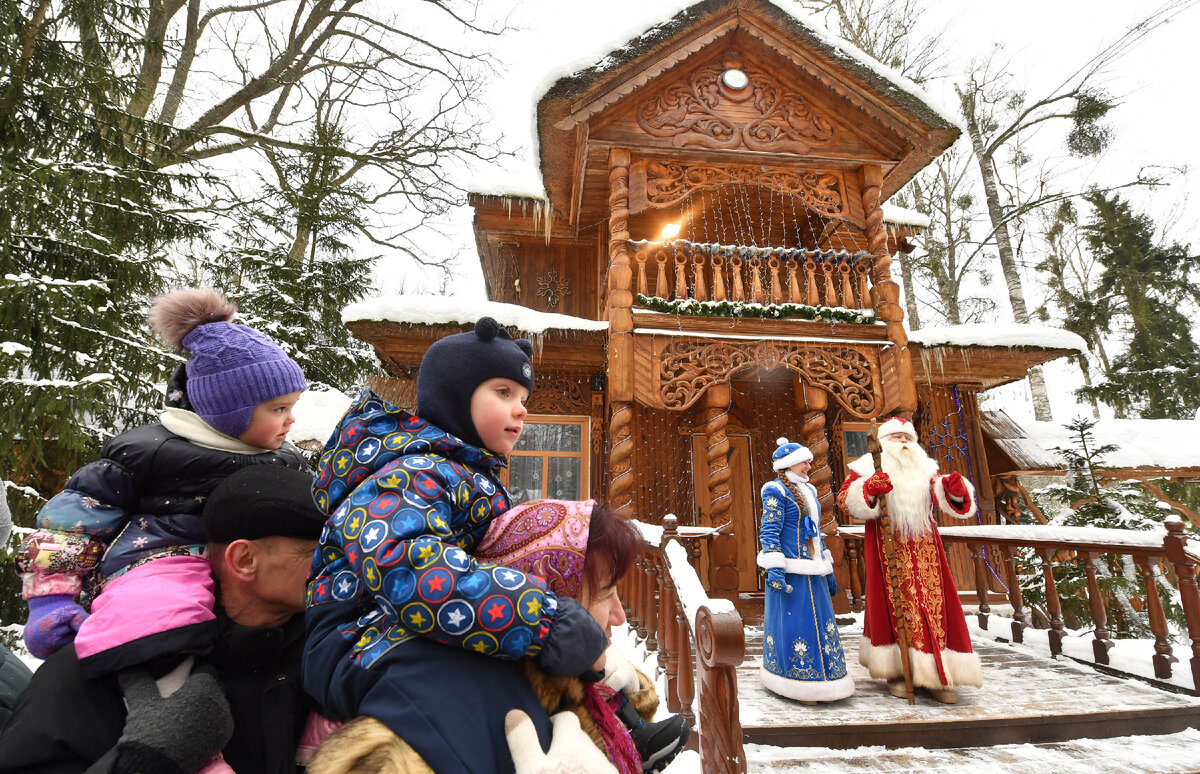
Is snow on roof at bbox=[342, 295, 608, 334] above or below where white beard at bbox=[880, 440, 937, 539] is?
above

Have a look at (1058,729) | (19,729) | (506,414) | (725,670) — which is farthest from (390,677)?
(1058,729)

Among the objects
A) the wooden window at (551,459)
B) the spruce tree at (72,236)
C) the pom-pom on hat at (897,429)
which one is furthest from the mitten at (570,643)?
the wooden window at (551,459)

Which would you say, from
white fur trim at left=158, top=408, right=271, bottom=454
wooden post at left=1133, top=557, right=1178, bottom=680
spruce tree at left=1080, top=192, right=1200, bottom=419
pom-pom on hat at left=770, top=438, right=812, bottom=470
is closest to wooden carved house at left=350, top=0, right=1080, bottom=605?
pom-pom on hat at left=770, top=438, right=812, bottom=470

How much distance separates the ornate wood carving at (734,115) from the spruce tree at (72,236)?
19.3ft

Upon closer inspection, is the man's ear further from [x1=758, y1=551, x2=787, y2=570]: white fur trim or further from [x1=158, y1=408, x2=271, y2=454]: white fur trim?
[x1=758, y1=551, x2=787, y2=570]: white fur trim

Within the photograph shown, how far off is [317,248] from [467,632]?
13.6 m

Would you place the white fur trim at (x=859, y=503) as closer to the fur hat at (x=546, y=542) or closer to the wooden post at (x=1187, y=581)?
the wooden post at (x=1187, y=581)

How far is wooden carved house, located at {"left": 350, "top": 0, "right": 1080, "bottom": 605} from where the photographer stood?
6.34 m

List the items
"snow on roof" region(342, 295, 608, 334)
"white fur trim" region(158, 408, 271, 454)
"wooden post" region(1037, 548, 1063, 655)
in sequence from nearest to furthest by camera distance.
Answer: "white fur trim" region(158, 408, 271, 454)
"wooden post" region(1037, 548, 1063, 655)
"snow on roof" region(342, 295, 608, 334)

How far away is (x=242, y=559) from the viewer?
1.31m

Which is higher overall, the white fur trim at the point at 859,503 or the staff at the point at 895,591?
the white fur trim at the point at 859,503

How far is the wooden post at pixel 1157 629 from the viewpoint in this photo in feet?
14.4

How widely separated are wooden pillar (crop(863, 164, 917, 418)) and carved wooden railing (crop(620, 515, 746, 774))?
3776mm

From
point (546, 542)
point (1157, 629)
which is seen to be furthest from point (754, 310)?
point (546, 542)
